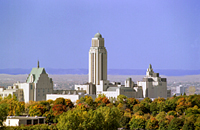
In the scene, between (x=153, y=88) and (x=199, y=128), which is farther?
(x=153, y=88)

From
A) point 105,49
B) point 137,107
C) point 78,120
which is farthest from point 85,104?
point 105,49

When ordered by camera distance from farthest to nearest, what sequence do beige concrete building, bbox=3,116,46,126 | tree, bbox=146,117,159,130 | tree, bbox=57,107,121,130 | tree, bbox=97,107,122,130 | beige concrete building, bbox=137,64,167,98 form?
beige concrete building, bbox=137,64,167,98
tree, bbox=146,117,159,130
beige concrete building, bbox=3,116,46,126
tree, bbox=97,107,122,130
tree, bbox=57,107,121,130

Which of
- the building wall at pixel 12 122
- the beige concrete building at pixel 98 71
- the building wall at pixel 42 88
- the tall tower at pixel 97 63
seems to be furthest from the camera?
the tall tower at pixel 97 63

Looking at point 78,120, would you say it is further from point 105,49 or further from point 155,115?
point 105,49

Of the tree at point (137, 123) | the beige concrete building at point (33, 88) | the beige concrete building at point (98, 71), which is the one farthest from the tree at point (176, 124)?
the beige concrete building at point (33, 88)

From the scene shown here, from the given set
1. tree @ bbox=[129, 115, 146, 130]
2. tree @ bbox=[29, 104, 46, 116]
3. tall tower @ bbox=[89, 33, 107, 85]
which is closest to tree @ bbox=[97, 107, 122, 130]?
tree @ bbox=[129, 115, 146, 130]

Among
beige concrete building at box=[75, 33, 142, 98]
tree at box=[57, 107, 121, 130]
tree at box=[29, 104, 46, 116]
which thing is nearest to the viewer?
tree at box=[57, 107, 121, 130]

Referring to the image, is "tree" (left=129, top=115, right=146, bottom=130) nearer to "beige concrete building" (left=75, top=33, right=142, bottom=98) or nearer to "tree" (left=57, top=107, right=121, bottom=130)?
"tree" (left=57, top=107, right=121, bottom=130)

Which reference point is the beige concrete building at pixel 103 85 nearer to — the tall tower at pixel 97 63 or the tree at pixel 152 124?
the tall tower at pixel 97 63

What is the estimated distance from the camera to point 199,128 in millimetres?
108875

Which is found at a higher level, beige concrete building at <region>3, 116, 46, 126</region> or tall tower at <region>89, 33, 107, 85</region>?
tall tower at <region>89, 33, 107, 85</region>

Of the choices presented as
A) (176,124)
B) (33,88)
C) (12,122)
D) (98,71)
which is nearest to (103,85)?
(98,71)

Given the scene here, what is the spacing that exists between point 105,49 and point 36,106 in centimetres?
5640

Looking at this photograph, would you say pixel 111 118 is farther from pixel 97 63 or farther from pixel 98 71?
pixel 98 71
